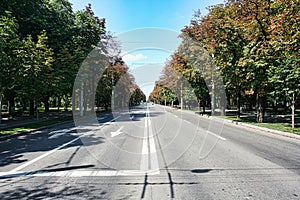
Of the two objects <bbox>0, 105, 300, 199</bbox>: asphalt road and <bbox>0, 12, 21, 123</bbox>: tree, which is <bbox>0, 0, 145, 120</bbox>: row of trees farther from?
<bbox>0, 105, 300, 199</bbox>: asphalt road

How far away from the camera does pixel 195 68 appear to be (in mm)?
31766

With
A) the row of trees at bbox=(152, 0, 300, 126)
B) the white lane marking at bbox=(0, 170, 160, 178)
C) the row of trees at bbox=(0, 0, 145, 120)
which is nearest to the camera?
the white lane marking at bbox=(0, 170, 160, 178)

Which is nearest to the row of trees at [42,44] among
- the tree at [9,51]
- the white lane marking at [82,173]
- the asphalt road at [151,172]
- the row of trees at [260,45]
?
the tree at [9,51]

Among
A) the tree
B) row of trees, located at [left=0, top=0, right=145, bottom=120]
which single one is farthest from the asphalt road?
row of trees, located at [left=0, top=0, right=145, bottom=120]

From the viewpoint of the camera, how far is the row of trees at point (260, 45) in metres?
12.4

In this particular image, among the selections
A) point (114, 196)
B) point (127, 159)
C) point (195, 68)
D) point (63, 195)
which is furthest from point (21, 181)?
point (195, 68)

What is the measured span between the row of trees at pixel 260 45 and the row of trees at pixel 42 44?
1373 cm

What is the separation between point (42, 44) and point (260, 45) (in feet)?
54.1

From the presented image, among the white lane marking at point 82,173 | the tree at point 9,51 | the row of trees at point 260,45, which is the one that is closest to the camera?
the white lane marking at point 82,173

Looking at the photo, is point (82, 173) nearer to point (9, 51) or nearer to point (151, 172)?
point (151, 172)

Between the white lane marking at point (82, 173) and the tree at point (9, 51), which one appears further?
the tree at point (9, 51)

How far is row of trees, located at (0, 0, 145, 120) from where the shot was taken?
14953 mm

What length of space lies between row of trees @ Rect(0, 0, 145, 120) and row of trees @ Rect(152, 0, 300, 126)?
1373 centimetres

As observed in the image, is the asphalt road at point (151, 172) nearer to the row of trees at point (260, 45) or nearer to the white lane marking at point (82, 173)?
the white lane marking at point (82, 173)
